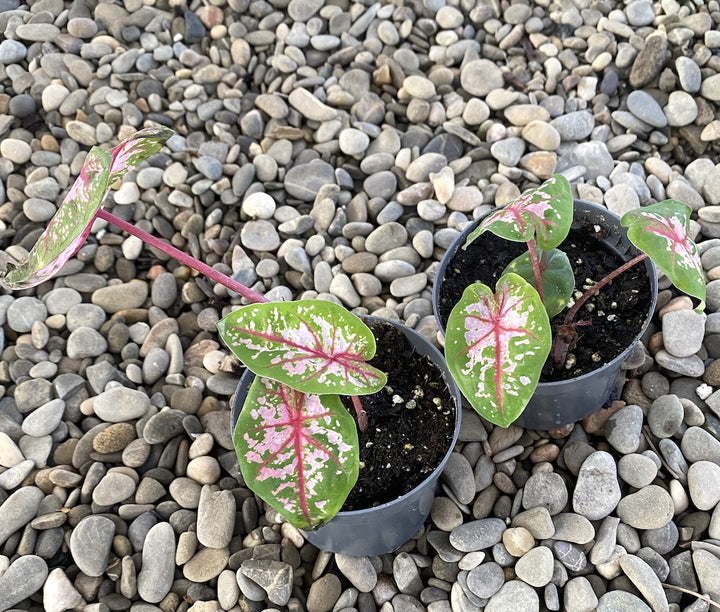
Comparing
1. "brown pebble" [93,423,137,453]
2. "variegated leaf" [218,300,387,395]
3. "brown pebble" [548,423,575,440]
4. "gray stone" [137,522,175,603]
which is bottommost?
"gray stone" [137,522,175,603]

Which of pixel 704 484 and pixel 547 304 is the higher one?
pixel 547 304

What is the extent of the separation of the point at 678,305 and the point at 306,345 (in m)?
0.99

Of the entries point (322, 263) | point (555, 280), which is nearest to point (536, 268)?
point (555, 280)

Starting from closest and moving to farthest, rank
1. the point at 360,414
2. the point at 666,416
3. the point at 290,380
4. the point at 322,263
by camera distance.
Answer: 1. the point at 290,380
2. the point at 360,414
3. the point at 666,416
4. the point at 322,263

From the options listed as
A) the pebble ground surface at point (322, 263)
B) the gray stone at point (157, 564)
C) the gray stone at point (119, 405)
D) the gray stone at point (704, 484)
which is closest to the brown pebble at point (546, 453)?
the pebble ground surface at point (322, 263)

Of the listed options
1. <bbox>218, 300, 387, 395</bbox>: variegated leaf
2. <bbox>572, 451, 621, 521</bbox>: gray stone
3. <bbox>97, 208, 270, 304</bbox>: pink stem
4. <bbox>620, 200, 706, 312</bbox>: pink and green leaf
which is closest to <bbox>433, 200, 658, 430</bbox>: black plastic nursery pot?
<bbox>572, 451, 621, 521</bbox>: gray stone

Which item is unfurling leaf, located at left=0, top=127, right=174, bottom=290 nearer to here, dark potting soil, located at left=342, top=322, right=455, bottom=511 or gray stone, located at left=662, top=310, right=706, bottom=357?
dark potting soil, located at left=342, top=322, right=455, bottom=511

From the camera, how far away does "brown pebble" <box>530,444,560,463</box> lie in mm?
1472

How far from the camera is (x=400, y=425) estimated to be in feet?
4.37

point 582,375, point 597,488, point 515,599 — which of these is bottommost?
point 515,599

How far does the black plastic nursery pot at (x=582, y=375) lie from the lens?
4.30 feet

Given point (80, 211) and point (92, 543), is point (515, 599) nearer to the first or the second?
point (92, 543)

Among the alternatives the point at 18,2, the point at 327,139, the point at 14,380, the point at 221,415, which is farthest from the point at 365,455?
the point at 18,2

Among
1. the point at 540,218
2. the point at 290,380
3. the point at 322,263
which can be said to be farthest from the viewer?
the point at 322,263
